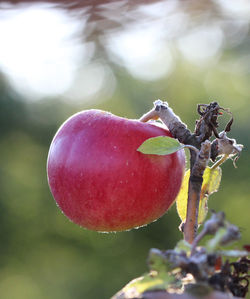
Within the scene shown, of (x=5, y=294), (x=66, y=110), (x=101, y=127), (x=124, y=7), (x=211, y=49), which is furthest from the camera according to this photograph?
(x=211, y=49)

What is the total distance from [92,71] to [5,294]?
5741 millimetres

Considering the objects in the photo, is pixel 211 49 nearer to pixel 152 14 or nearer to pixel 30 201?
pixel 30 201

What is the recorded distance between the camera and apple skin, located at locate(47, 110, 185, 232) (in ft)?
2.63

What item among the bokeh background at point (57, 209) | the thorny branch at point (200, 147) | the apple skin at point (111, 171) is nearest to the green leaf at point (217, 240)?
the thorny branch at point (200, 147)

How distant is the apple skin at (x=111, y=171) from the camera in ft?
2.63

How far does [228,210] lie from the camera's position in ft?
27.9

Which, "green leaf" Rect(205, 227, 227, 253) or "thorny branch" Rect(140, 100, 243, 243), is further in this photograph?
"thorny branch" Rect(140, 100, 243, 243)

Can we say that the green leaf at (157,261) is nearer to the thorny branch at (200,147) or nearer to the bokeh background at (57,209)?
the thorny branch at (200,147)

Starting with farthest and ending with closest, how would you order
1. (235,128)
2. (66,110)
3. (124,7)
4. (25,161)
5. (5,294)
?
(66,110)
(25,161)
(5,294)
(235,128)
(124,7)

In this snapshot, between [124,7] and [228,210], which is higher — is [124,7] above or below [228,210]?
below

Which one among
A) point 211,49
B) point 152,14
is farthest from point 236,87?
point 152,14

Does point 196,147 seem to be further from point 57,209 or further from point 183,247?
point 57,209

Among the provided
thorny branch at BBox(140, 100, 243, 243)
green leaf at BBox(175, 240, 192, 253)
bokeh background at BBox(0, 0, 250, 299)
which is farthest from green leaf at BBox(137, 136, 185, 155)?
bokeh background at BBox(0, 0, 250, 299)

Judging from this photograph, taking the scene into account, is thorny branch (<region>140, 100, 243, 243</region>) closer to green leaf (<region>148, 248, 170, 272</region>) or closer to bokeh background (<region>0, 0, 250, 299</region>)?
green leaf (<region>148, 248, 170, 272</region>)
